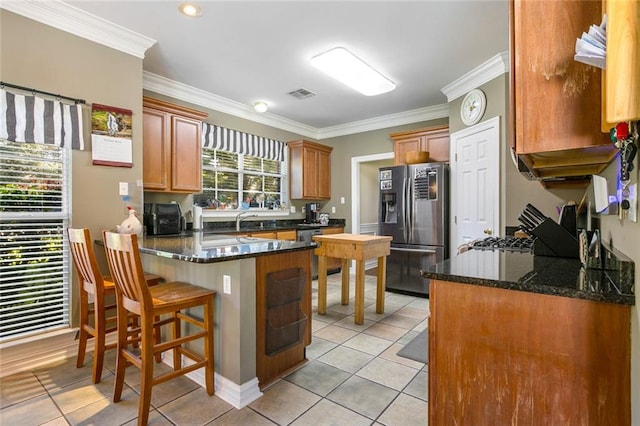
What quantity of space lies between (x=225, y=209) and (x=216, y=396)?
3087mm

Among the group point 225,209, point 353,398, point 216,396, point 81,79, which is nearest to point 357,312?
point 353,398

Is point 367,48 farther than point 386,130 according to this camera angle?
No

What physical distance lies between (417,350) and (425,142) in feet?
10.0

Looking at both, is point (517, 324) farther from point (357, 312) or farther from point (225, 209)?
point (225, 209)

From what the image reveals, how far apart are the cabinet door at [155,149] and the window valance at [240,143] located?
840 mm

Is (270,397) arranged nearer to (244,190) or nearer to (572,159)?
(572,159)

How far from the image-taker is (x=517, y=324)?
1.12 m

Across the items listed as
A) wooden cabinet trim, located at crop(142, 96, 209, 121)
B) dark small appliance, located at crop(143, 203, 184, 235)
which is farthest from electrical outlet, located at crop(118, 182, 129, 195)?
wooden cabinet trim, located at crop(142, 96, 209, 121)

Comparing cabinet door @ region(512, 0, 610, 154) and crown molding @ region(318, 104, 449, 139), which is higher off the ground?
crown molding @ region(318, 104, 449, 139)

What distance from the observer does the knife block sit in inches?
68.2

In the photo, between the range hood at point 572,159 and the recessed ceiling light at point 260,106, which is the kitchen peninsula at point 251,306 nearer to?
the range hood at point 572,159

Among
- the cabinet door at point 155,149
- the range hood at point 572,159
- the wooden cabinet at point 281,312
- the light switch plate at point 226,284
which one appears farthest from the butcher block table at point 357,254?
the cabinet door at point 155,149

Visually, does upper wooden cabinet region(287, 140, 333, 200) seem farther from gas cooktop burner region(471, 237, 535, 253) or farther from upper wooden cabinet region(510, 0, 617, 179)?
upper wooden cabinet region(510, 0, 617, 179)

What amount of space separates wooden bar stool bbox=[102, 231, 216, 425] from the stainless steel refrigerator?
9.78ft
